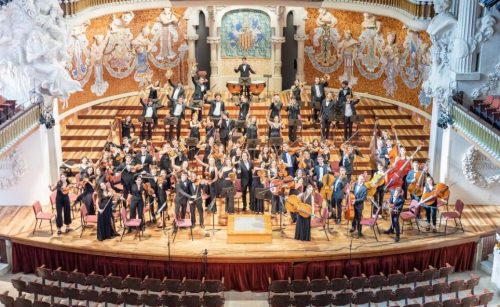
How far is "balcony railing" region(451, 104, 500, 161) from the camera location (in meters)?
17.0

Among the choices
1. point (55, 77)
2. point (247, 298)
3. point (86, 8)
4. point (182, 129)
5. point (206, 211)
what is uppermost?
point (86, 8)

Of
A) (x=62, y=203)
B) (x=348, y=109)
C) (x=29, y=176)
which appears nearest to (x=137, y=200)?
(x=62, y=203)

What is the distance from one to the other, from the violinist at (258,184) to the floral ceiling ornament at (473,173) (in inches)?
210

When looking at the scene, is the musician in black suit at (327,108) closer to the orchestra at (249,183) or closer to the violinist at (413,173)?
the orchestra at (249,183)

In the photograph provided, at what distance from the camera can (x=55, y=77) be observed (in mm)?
19734

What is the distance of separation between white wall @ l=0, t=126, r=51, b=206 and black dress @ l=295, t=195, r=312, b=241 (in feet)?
22.8

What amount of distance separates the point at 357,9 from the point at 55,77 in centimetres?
893

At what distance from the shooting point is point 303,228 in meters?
17.1

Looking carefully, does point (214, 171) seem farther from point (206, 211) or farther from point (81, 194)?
point (81, 194)

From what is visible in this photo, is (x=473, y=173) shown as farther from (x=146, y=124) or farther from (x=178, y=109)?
(x=146, y=124)

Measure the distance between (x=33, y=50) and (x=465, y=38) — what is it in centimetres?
1028

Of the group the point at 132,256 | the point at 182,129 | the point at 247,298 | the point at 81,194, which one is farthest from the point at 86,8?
the point at 247,298

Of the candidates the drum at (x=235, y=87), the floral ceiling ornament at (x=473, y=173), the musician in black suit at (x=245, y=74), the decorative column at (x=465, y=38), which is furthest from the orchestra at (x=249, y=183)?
the musician in black suit at (x=245, y=74)

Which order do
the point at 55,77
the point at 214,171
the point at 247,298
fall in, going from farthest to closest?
the point at 55,77 < the point at 214,171 < the point at 247,298
